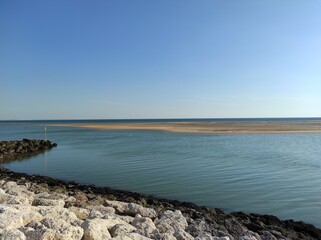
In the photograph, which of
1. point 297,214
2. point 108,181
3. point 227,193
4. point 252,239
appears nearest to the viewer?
point 252,239

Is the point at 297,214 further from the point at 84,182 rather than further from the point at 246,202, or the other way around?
the point at 84,182

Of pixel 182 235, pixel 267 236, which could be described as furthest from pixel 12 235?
pixel 267 236

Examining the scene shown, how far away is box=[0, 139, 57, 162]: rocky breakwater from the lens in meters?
26.7

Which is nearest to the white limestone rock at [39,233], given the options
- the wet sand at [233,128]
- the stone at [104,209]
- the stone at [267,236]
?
the stone at [104,209]

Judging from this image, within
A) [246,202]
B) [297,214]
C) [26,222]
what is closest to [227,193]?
[246,202]

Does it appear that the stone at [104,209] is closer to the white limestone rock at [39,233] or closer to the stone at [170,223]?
the stone at [170,223]

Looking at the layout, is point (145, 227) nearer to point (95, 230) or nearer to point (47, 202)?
point (95, 230)

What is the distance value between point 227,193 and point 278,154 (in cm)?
1222

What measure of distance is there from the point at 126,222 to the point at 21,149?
2406 centimetres

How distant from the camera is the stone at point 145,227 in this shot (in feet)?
23.2

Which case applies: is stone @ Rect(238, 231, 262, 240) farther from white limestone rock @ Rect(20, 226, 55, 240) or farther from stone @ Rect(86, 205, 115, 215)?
white limestone rock @ Rect(20, 226, 55, 240)

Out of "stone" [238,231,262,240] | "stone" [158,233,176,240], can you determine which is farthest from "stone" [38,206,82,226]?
"stone" [238,231,262,240]

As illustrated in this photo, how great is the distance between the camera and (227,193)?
1301 cm

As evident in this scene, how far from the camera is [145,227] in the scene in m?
7.33
